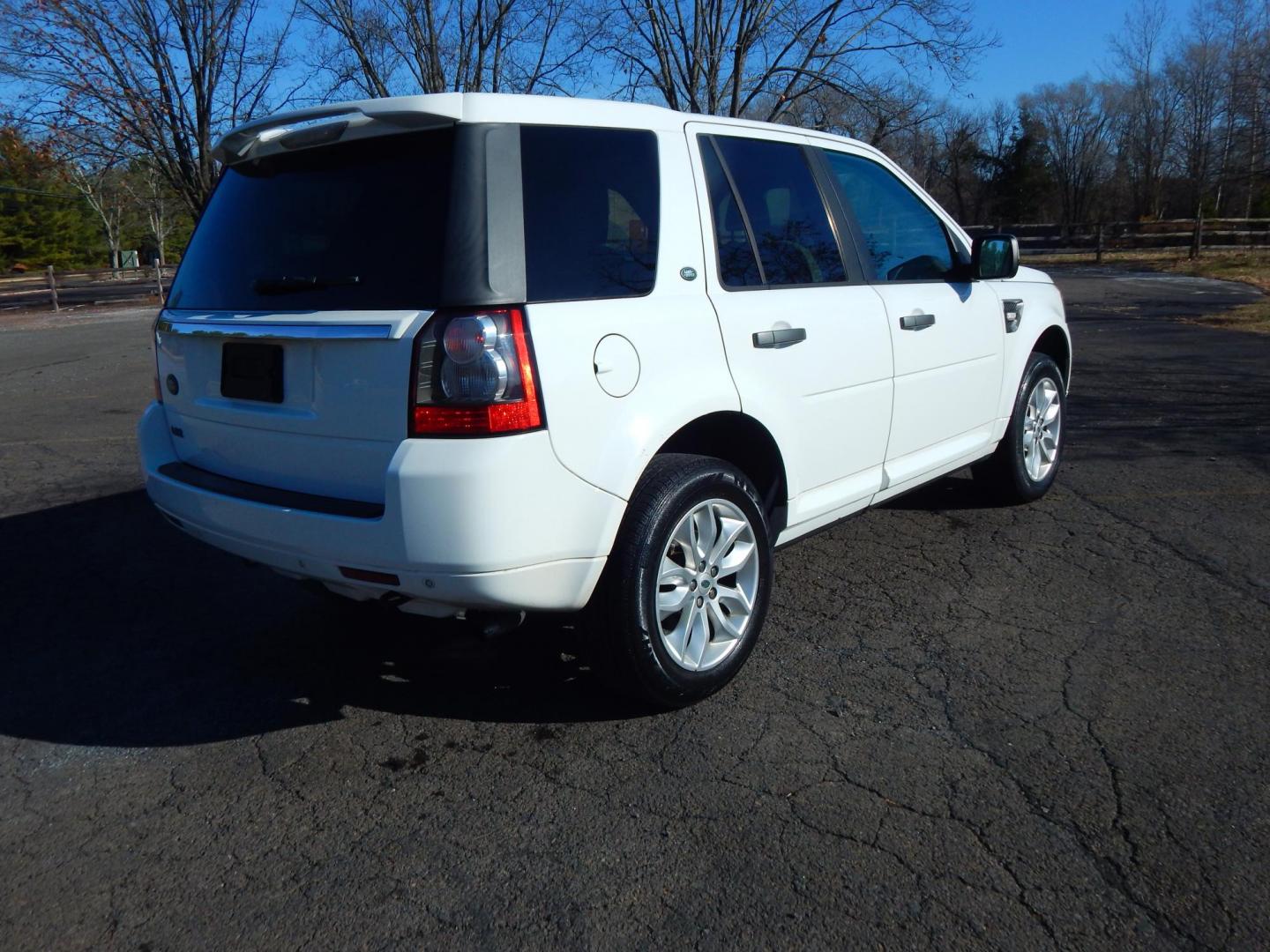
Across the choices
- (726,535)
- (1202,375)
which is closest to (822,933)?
(726,535)

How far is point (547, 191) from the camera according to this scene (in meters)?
2.97

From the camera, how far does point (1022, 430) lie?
17.3 feet

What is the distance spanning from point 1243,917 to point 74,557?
5087 mm

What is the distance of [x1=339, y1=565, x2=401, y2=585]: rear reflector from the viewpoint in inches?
112

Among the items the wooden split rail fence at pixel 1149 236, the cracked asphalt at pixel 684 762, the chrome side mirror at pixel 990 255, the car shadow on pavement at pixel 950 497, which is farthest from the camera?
the wooden split rail fence at pixel 1149 236

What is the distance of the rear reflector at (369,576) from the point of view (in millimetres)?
2838

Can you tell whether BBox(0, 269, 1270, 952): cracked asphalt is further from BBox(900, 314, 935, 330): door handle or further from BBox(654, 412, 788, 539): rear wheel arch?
BBox(900, 314, 935, 330): door handle

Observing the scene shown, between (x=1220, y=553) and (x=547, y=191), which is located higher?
(x=547, y=191)

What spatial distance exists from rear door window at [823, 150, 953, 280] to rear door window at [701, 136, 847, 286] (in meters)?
0.27

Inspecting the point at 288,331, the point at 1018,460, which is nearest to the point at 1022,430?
the point at 1018,460

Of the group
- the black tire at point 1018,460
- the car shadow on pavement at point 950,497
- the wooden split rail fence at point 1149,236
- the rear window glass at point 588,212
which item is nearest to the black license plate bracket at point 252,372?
the rear window glass at point 588,212

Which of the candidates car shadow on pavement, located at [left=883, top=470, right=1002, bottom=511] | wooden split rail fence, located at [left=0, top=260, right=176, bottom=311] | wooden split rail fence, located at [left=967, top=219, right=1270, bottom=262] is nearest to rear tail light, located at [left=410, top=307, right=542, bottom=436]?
car shadow on pavement, located at [left=883, top=470, right=1002, bottom=511]

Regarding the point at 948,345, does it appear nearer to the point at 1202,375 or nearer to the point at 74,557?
the point at 74,557

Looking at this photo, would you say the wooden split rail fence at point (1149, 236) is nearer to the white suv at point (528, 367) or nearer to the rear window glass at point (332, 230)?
the white suv at point (528, 367)
